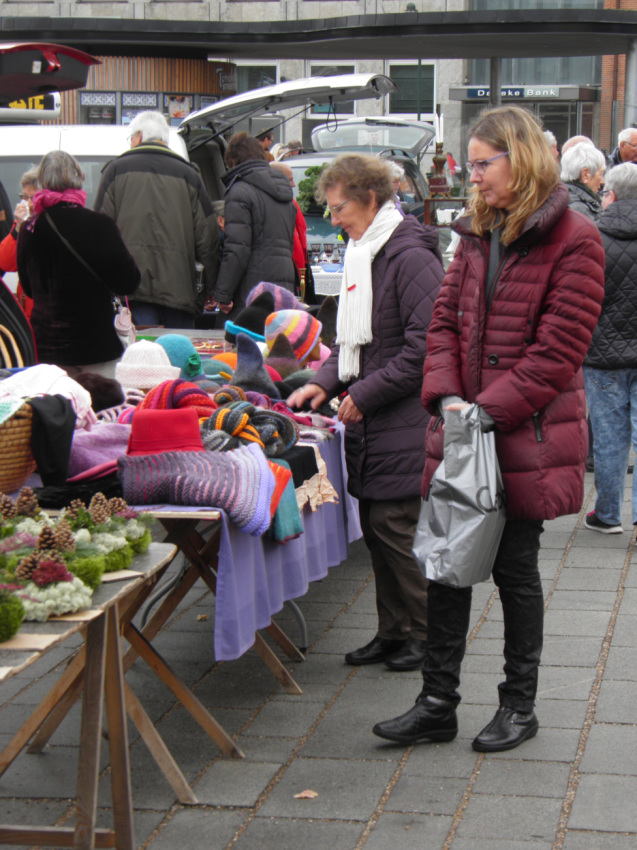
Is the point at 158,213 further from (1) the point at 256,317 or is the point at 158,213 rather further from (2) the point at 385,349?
(2) the point at 385,349

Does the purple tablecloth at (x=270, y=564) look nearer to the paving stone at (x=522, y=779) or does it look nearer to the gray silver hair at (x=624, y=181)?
the paving stone at (x=522, y=779)

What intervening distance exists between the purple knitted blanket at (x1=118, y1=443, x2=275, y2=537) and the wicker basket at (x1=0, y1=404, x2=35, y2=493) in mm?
271

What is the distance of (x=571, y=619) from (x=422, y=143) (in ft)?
38.8

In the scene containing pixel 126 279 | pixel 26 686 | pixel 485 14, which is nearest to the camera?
pixel 26 686

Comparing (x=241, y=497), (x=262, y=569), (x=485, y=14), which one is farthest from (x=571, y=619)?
(x=485, y=14)

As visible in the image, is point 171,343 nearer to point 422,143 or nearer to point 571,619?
point 571,619

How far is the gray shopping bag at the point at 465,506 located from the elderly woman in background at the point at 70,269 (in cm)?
264

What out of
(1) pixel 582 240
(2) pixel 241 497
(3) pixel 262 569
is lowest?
(3) pixel 262 569

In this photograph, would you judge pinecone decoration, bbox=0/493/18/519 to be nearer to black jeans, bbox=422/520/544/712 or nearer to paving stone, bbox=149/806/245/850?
paving stone, bbox=149/806/245/850

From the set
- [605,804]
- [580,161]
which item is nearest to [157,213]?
[580,161]

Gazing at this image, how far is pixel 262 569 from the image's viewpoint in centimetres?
371

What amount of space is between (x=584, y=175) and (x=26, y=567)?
5069 mm

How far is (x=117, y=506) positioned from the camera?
300 cm

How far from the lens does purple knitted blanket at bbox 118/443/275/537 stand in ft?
10.8
